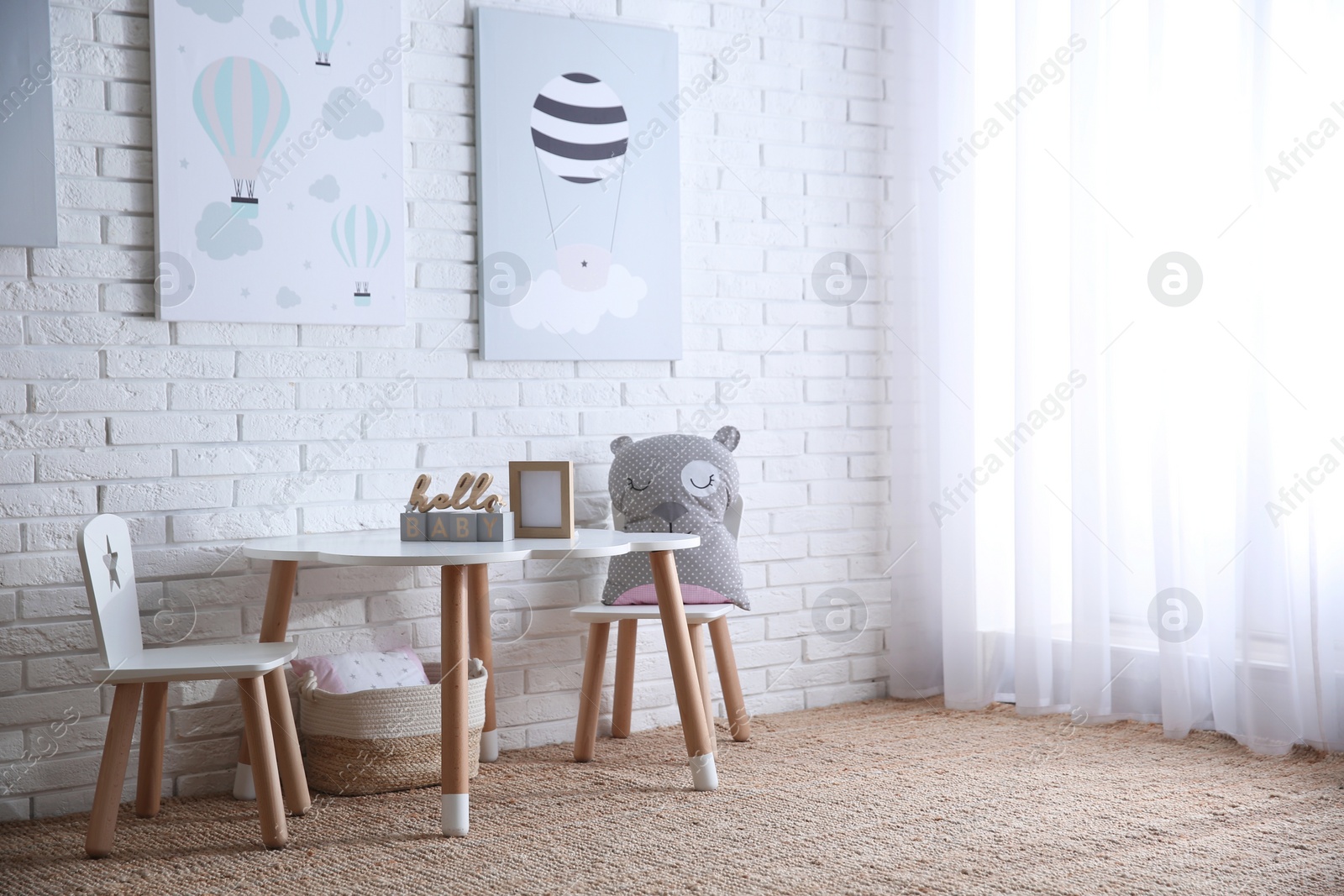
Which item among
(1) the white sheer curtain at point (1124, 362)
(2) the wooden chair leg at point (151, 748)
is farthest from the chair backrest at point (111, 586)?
(1) the white sheer curtain at point (1124, 362)

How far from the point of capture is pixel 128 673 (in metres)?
2.15

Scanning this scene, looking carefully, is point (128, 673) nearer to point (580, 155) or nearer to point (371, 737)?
point (371, 737)

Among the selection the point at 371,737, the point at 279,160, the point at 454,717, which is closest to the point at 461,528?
the point at 454,717

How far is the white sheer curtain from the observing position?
107 inches

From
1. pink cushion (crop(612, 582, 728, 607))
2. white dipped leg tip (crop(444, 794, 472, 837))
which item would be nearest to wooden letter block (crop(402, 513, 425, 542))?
white dipped leg tip (crop(444, 794, 472, 837))

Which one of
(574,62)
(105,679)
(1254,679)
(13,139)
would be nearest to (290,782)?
(105,679)

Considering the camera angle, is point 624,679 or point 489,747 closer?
point 489,747

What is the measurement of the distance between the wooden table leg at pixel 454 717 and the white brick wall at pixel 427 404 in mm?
634

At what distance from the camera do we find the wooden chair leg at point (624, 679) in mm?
3004

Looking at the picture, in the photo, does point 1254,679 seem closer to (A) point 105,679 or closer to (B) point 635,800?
(B) point 635,800

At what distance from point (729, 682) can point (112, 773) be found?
138 cm

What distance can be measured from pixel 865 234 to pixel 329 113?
1.55 m

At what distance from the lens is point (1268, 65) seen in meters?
2.74

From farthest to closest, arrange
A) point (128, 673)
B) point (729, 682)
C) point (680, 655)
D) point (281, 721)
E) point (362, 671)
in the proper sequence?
point (729, 682) → point (362, 671) → point (680, 655) → point (281, 721) → point (128, 673)
